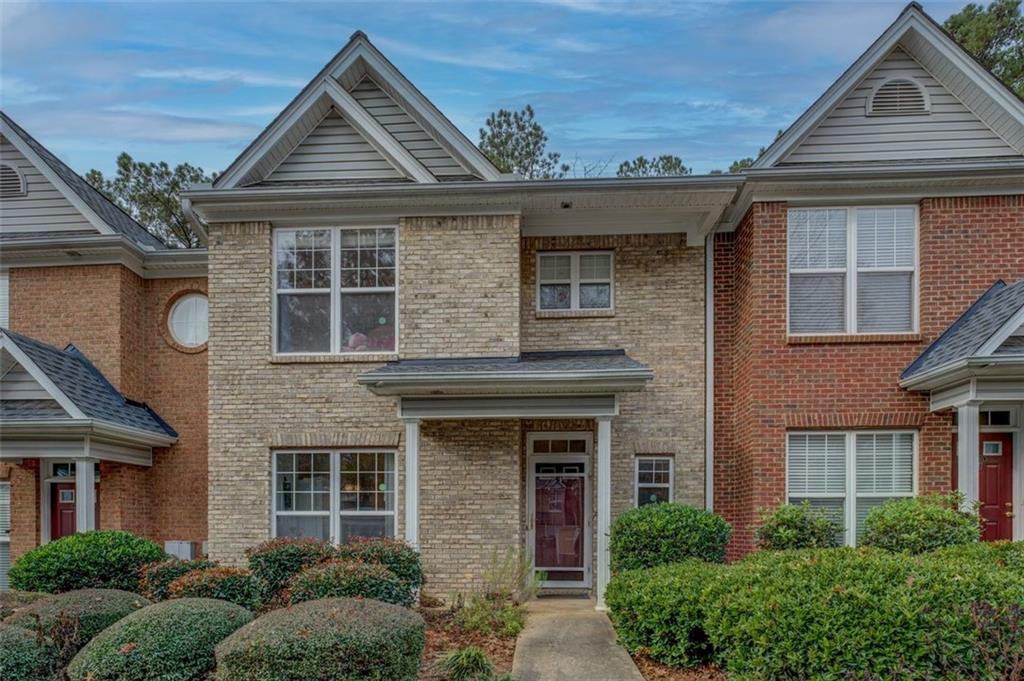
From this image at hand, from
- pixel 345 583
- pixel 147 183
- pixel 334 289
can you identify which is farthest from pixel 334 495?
pixel 147 183

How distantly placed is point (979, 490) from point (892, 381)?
206 centimetres

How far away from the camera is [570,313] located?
1068cm

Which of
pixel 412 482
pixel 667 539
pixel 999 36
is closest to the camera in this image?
pixel 667 539

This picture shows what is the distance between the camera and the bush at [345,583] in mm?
7078

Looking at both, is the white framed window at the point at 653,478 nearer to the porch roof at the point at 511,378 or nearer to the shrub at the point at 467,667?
the porch roof at the point at 511,378

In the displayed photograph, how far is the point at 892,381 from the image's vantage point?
9422 mm

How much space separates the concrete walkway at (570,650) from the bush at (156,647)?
273cm

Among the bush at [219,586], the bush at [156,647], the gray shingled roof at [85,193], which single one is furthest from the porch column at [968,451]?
the gray shingled roof at [85,193]

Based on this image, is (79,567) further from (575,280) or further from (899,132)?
(899,132)

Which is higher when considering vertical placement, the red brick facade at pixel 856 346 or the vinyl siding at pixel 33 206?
the vinyl siding at pixel 33 206

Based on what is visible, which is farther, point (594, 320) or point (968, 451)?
point (594, 320)

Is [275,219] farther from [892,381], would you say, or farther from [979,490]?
[979,490]

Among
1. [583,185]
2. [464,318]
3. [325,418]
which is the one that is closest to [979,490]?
[583,185]

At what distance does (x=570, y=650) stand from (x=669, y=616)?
1130 millimetres
